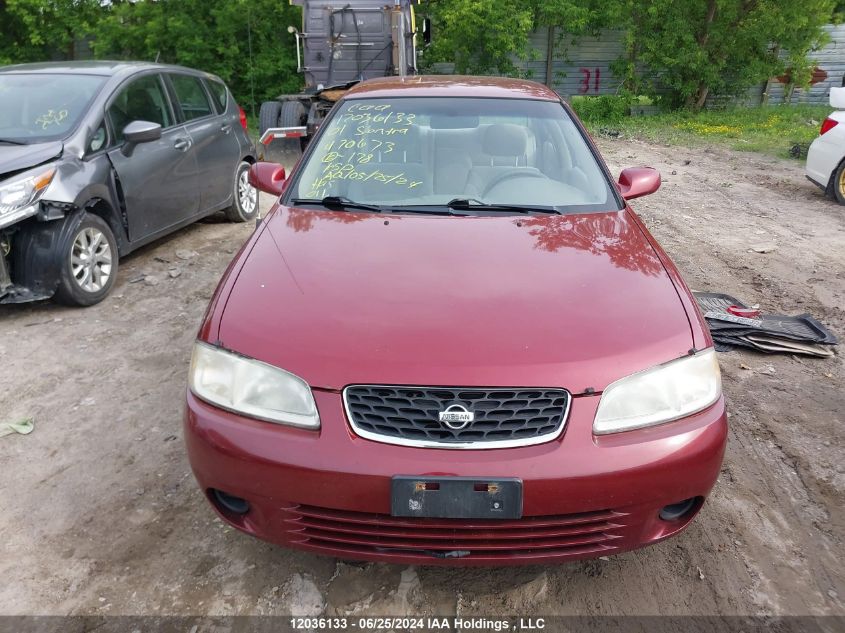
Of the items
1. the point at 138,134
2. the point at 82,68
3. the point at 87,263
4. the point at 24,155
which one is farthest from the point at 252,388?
the point at 82,68

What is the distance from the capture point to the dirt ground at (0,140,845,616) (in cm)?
228

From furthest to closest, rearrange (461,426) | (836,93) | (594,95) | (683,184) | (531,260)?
1. (594,95)
2. (683,184)
3. (836,93)
4. (531,260)
5. (461,426)

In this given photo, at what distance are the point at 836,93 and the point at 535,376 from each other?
811 cm

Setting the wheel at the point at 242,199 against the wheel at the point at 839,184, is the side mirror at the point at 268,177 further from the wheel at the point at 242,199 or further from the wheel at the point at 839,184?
the wheel at the point at 839,184

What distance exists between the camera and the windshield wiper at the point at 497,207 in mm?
2955

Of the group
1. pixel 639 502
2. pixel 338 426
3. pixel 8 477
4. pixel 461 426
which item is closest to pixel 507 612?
pixel 639 502

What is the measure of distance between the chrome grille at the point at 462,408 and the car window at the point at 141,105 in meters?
4.19

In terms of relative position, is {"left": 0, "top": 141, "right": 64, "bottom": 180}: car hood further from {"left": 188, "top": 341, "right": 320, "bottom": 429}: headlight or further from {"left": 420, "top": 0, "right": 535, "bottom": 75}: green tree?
{"left": 420, "top": 0, "right": 535, "bottom": 75}: green tree

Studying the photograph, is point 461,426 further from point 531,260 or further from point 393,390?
point 531,260

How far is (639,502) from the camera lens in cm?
199

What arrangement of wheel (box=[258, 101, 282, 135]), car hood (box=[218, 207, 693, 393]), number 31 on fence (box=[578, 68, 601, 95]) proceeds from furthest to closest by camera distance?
number 31 on fence (box=[578, 68, 601, 95]) < wheel (box=[258, 101, 282, 135]) < car hood (box=[218, 207, 693, 393])

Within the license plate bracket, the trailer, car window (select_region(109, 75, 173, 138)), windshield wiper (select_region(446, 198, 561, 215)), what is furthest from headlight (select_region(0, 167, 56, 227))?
the trailer

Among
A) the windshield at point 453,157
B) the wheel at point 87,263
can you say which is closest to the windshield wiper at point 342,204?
the windshield at point 453,157

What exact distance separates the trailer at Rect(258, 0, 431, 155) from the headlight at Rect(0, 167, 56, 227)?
6207 millimetres
